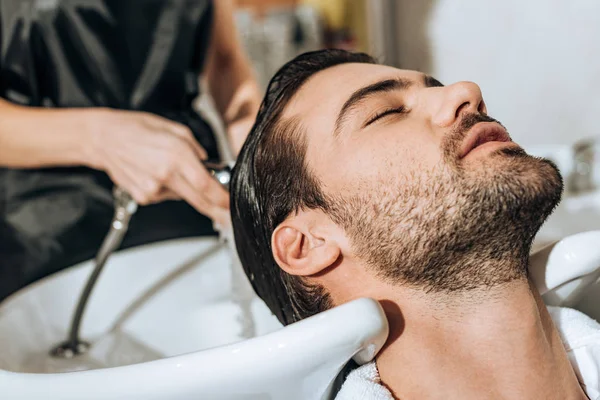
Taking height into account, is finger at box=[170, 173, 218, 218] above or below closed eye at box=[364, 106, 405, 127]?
below

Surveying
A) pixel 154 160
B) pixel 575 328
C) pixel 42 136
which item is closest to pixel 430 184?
pixel 575 328

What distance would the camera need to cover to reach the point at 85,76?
125cm

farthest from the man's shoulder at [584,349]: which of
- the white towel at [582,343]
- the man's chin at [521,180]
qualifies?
the man's chin at [521,180]

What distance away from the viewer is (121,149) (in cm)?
102

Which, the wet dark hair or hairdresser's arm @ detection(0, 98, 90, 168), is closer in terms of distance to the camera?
the wet dark hair

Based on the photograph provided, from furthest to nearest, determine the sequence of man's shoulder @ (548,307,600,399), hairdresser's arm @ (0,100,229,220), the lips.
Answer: hairdresser's arm @ (0,100,229,220) → man's shoulder @ (548,307,600,399) → the lips

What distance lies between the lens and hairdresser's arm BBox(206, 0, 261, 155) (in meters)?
1.38

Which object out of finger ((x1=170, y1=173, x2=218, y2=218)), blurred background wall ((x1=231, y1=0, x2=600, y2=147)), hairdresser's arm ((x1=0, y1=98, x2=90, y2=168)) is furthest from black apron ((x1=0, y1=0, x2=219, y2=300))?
blurred background wall ((x1=231, y1=0, x2=600, y2=147))

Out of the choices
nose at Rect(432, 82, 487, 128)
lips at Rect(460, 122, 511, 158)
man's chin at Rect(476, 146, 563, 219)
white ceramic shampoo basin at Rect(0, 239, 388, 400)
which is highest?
nose at Rect(432, 82, 487, 128)

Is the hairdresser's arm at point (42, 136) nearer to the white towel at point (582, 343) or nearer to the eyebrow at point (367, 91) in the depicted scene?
the eyebrow at point (367, 91)

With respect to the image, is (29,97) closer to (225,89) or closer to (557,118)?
(225,89)

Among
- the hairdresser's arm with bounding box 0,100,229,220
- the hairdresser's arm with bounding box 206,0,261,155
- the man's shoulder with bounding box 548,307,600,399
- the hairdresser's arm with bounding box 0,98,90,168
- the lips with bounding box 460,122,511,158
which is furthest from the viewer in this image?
the hairdresser's arm with bounding box 206,0,261,155

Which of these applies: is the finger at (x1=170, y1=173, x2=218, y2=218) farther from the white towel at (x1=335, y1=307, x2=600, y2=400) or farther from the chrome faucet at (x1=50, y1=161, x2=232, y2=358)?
the white towel at (x1=335, y1=307, x2=600, y2=400)

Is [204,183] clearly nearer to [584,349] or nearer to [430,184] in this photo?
[430,184]
